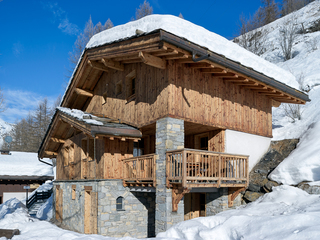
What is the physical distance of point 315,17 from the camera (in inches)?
1281

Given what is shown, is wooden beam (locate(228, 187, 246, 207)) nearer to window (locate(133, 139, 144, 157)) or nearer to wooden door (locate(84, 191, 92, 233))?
window (locate(133, 139, 144, 157))

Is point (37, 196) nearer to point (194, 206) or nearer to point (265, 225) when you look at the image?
point (194, 206)

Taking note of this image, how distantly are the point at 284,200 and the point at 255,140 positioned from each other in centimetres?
407

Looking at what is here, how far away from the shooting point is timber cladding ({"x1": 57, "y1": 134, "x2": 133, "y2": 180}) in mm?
11812

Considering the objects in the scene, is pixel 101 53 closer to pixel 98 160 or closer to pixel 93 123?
pixel 93 123

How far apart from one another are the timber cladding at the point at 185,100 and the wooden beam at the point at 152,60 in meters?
0.23

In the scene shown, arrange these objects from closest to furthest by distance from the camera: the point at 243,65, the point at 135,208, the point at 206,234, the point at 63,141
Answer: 1. the point at 206,234
2. the point at 243,65
3. the point at 135,208
4. the point at 63,141

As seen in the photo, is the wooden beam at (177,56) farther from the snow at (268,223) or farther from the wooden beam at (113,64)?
the snow at (268,223)

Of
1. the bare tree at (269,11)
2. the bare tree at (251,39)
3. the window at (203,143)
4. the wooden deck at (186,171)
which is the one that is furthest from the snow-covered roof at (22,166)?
the bare tree at (269,11)

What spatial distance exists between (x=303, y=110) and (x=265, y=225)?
12987mm

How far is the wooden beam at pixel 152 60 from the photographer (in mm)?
9524

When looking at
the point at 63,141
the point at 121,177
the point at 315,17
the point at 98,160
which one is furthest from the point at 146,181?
the point at 315,17

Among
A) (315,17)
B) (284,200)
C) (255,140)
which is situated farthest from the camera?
(315,17)

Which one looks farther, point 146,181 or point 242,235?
point 146,181
